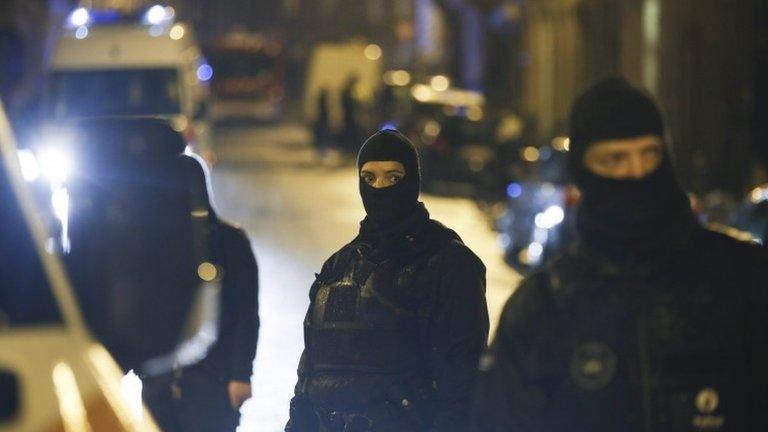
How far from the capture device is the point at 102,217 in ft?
20.1

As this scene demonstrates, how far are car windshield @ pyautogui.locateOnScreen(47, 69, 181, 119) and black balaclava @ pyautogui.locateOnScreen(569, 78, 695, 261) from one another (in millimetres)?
21159

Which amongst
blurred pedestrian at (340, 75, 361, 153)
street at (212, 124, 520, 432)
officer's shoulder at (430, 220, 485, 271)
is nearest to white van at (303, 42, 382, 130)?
street at (212, 124, 520, 432)

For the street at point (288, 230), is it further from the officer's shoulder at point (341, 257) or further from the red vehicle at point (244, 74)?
the red vehicle at point (244, 74)

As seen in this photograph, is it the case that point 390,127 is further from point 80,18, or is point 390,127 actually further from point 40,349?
point 80,18

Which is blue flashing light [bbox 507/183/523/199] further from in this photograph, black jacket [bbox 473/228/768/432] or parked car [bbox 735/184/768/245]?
black jacket [bbox 473/228/768/432]

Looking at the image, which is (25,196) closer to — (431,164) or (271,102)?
(431,164)

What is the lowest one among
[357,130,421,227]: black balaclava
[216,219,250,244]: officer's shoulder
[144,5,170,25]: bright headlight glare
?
[216,219,250,244]: officer's shoulder

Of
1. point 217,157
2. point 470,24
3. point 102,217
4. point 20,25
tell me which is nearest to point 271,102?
point 470,24

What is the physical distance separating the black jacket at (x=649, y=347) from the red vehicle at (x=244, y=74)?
186 ft

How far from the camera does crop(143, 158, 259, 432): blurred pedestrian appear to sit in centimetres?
638

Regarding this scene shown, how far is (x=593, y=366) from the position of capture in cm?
359

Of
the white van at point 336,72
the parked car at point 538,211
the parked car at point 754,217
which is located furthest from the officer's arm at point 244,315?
the white van at point 336,72

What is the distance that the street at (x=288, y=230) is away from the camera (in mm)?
11641

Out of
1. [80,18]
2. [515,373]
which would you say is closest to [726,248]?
[515,373]
